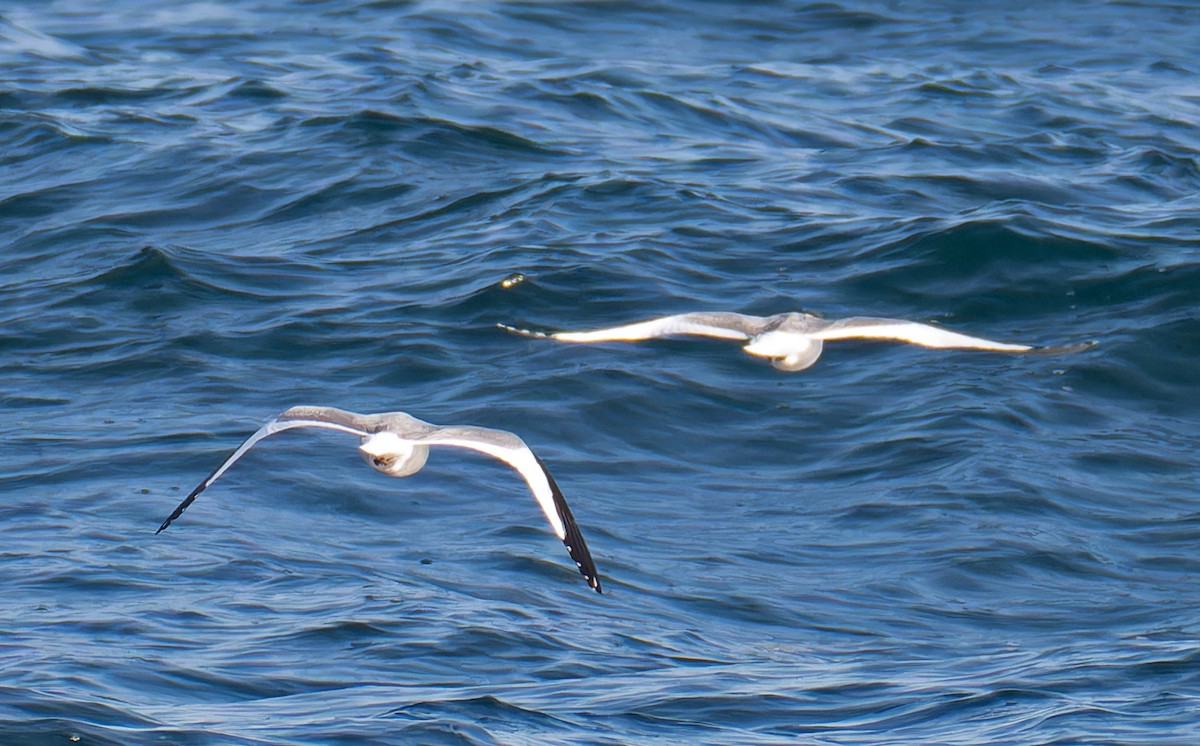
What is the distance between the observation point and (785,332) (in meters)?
9.51

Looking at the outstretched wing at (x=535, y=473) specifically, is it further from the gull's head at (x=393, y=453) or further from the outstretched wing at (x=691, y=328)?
the outstretched wing at (x=691, y=328)

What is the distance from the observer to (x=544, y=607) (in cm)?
927

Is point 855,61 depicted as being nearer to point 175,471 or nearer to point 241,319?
point 241,319

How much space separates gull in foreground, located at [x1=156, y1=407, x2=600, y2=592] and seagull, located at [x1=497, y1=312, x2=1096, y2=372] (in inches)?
32.7

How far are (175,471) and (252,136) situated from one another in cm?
707

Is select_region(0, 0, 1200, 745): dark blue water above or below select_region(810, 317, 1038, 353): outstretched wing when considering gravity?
below

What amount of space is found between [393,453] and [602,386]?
3942 mm

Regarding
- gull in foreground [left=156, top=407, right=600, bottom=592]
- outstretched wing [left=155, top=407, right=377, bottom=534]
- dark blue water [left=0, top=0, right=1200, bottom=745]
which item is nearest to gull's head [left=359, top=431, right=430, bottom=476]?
gull in foreground [left=156, top=407, right=600, bottom=592]

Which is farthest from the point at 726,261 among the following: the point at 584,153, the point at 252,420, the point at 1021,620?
the point at 1021,620

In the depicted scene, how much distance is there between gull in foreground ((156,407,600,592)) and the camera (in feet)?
25.4

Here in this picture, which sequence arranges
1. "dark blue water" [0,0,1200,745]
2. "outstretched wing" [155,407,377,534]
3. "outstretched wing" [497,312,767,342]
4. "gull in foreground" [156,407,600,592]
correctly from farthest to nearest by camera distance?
"outstretched wing" [497,312,767,342], "outstretched wing" [155,407,377,534], "dark blue water" [0,0,1200,745], "gull in foreground" [156,407,600,592]

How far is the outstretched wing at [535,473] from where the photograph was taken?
25.1ft

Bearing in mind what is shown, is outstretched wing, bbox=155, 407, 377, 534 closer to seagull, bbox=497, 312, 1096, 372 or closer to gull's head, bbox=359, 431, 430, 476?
gull's head, bbox=359, 431, 430, 476

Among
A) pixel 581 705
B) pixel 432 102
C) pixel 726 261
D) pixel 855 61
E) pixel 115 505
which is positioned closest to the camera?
pixel 581 705
